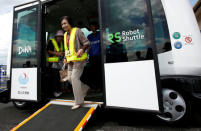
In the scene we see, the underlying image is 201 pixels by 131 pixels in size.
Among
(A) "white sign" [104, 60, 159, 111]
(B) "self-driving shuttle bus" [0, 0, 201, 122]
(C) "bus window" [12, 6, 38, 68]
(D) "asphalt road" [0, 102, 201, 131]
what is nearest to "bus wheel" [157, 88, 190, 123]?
(B) "self-driving shuttle bus" [0, 0, 201, 122]

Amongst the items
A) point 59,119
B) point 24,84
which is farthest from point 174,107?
point 24,84

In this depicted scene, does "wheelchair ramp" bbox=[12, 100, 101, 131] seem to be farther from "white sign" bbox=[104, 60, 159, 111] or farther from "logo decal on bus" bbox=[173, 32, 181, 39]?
"logo decal on bus" bbox=[173, 32, 181, 39]

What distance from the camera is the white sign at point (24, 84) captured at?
258 centimetres

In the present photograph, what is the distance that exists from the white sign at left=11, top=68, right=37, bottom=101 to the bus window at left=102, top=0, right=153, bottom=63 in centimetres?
174

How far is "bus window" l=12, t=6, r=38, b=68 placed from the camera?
269 centimetres

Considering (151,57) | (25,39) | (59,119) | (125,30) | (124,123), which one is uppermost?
(25,39)

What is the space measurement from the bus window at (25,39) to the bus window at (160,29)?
8.30ft

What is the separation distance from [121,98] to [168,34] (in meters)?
1.31

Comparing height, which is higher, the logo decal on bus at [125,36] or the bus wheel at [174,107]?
the logo decal on bus at [125,36]

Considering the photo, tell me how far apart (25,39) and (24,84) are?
1047mm

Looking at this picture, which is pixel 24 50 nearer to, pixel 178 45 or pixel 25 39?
pixel 25 39

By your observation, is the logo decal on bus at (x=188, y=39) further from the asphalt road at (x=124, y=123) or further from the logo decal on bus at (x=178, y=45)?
the asphalt road at (x=124, y=123)

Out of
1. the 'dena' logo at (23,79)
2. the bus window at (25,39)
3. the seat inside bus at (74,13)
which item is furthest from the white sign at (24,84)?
the seat inside bus at (74,13)

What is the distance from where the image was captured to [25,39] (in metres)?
2.78
